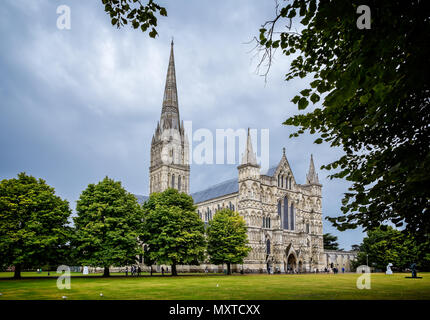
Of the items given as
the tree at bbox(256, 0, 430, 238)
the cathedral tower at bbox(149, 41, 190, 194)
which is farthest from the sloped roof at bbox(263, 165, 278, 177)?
the tree at bbox(256, 0, 430, 238)

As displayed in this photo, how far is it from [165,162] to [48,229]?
5475 centimetres

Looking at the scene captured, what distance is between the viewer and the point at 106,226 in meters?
36.2

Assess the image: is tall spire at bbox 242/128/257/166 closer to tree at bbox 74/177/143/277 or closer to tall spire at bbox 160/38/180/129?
tree at bbox 74/177/143/277

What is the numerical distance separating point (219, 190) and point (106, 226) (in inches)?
1891

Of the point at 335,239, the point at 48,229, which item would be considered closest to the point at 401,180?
the point at 48,229

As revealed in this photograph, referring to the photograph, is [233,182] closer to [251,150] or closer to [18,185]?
[251,150]

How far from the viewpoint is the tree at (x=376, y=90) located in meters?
4.99

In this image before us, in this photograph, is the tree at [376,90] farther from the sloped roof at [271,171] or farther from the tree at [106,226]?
the sloped roof at [271,171]

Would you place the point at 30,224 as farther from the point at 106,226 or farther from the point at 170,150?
the point at 170,150

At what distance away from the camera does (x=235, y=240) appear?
50219 mm

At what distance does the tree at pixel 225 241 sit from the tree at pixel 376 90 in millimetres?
40935

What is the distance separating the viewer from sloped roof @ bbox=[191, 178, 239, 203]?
77556 mm

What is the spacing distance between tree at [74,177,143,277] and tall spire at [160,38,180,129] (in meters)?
51.2

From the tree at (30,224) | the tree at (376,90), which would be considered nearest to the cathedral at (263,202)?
the tree at (30,224)
